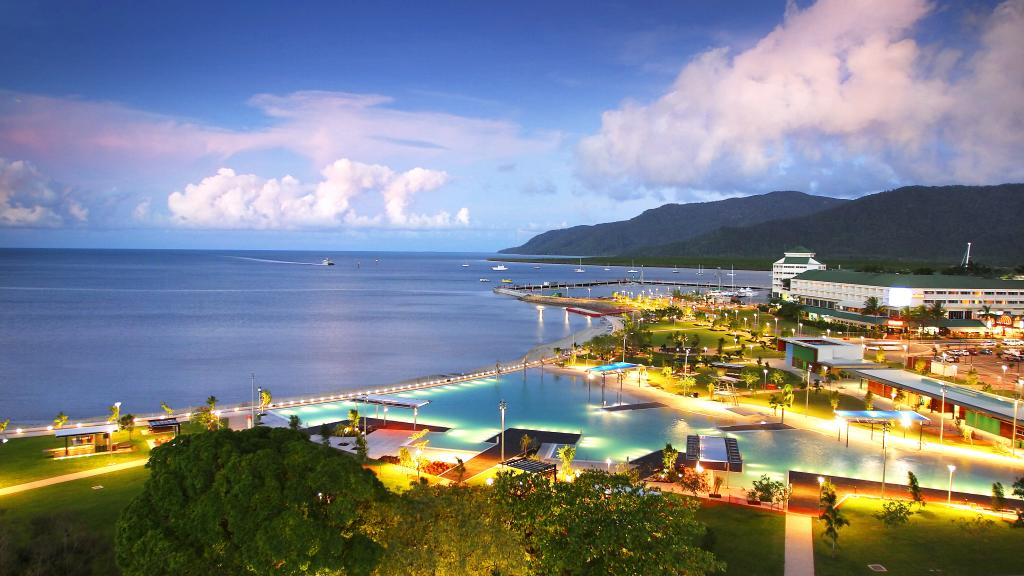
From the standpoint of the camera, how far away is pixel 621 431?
115 ft

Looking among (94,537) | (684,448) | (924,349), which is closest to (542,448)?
(684,448)

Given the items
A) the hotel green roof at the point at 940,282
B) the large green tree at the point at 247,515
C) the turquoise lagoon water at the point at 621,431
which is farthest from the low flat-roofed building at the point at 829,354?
the large green tree at the point at 247,515

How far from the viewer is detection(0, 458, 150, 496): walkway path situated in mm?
25125

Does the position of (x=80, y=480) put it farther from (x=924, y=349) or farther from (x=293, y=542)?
(x=924, y=349)

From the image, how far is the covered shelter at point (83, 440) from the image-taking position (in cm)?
2969

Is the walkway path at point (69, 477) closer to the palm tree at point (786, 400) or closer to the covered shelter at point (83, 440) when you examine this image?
the covered shelter at point (83, 440)

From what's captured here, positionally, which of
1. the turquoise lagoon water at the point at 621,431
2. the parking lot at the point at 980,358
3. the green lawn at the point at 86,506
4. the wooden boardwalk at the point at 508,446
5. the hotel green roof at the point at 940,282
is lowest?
the turquoise lagoon water at the point at 621,431

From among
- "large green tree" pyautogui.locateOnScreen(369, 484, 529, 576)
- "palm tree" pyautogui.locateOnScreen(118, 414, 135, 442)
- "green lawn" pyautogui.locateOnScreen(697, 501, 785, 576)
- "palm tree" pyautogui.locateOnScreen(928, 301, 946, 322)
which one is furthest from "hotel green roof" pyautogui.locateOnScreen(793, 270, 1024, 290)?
"palm tree" pyautogui.locateOnScreen(118, 414, 135, 442)

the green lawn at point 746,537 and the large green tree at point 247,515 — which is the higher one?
the large green tree at point 247,515

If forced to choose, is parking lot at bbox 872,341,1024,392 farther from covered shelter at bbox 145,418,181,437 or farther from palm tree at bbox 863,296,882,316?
covered shelter at bbox 145,418,181,437

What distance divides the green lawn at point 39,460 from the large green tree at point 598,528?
21986mm

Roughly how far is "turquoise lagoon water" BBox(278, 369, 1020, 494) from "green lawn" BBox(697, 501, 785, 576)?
422cm

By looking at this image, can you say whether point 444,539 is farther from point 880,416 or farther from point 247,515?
point 880,416

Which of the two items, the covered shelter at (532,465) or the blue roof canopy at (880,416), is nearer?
the covered shelter at (532,465)
